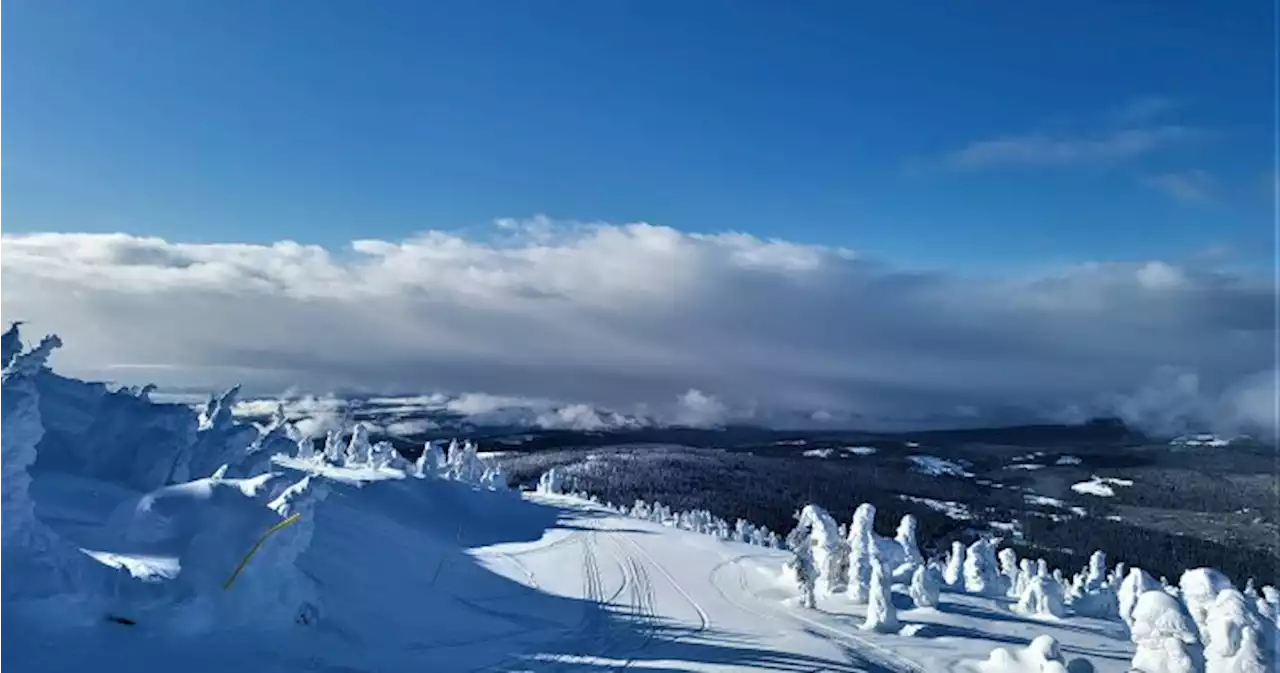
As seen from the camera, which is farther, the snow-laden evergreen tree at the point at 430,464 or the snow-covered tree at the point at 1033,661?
the snow-laden evergreen tree at the point at 430,464

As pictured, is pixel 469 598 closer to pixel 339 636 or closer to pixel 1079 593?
pixel 339 636

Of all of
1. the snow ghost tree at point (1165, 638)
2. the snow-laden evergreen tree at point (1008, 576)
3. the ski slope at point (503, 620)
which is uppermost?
the snow ghost tree at point (1165, 638)

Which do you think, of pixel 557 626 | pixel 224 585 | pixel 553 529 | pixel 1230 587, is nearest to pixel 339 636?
pixel 224 585

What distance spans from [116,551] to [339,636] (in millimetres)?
8161

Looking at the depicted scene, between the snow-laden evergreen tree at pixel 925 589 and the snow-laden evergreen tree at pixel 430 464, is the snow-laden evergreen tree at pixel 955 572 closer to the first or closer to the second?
the snow-laden evergreen tree at pixel 925 589

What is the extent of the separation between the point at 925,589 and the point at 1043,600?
11.4 metres

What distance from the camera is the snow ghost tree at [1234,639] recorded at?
991 inches

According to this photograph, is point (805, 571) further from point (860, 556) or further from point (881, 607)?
point (881, 607)

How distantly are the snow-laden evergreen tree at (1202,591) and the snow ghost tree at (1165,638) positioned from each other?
409mm

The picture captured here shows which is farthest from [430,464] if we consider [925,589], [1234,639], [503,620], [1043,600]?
[1234,639]

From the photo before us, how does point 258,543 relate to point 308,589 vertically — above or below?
above

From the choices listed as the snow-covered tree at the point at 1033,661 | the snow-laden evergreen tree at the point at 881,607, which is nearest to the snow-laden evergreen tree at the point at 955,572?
the snow-laden evergreen tree at the point at 881,607

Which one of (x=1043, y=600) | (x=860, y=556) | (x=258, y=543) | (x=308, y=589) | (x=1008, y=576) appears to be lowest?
(x=1008, y=576)

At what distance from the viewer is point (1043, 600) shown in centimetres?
5584
